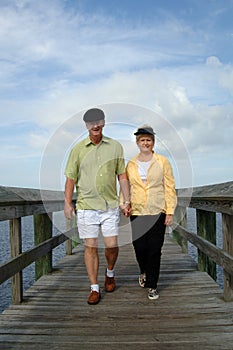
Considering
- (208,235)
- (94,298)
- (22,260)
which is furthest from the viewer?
(208,235)

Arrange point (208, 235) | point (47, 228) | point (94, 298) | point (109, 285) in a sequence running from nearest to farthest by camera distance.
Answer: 1. point (94, 298)
2. point (109, 285)
3. point (47, 228)
4. point (208, 235)

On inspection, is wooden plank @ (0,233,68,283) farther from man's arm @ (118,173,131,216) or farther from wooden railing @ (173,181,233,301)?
wooden railing @ (173,181,233,301)

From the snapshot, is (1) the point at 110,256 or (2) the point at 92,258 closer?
(2) the point at 92,258

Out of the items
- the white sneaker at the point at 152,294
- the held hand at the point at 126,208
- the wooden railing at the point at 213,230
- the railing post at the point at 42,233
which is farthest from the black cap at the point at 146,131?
the railing post at the point at 42,233

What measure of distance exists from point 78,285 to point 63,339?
5.25 ft

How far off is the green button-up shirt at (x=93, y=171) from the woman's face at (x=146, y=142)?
0.26 metres

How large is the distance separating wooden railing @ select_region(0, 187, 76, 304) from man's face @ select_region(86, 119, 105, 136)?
84cm

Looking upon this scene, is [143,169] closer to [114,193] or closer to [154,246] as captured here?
[114,193]

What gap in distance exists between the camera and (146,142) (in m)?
3.78

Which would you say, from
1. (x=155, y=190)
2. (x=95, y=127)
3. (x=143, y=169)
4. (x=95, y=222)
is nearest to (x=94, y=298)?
(x=95, y=222)

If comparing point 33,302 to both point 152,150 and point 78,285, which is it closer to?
point 78,285

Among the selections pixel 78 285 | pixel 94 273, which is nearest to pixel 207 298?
pixel 94 273

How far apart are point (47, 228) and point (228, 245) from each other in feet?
7.00

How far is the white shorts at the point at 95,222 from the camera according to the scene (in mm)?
3654
